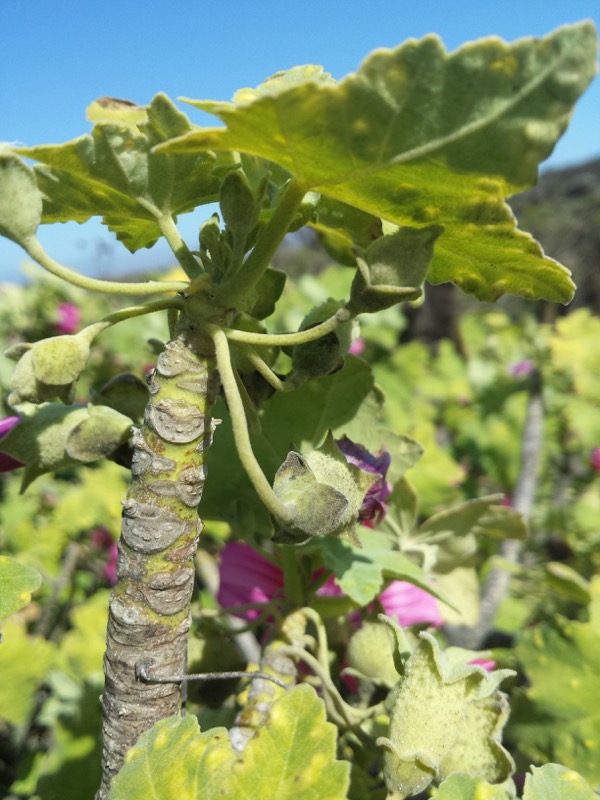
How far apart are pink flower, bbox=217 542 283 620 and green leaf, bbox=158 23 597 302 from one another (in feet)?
1.47

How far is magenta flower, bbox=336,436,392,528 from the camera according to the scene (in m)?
0.52

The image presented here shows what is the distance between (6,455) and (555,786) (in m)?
0.44

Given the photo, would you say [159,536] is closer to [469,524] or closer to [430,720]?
[430,720]

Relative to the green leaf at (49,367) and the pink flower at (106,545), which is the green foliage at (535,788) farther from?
the pink flower at (106,545)

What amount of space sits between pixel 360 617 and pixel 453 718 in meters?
0.30

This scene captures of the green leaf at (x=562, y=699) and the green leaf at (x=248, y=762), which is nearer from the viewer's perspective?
the green leaf at (x=248, y=762)

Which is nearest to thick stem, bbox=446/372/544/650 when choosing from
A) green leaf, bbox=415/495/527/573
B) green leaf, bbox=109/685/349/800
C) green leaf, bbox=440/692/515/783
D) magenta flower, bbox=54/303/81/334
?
green leaf, bbox=415/495/527/573

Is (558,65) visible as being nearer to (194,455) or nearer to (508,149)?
(508,149)

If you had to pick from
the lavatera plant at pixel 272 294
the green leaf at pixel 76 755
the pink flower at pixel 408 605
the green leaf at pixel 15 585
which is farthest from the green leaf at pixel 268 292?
the green leaf at pixel 76 755

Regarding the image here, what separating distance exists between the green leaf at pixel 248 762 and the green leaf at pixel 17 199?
0.30 meters

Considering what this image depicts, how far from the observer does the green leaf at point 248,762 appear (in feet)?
1.29

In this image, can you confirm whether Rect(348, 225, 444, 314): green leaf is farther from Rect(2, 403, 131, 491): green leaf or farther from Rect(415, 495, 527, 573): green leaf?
Rect(415, 495, 527, 573): green leaf

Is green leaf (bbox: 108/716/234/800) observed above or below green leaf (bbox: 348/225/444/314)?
below

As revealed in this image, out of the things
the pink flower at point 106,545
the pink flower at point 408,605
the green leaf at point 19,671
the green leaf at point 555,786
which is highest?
the green leaf at point 555,786
